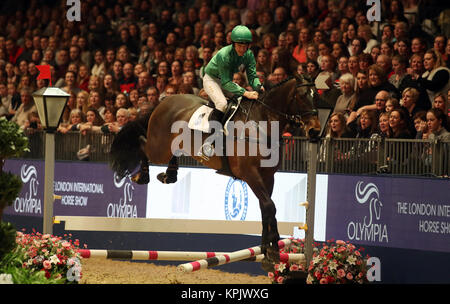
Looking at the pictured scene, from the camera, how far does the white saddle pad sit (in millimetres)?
8312

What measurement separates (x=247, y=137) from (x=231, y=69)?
2.42 ft

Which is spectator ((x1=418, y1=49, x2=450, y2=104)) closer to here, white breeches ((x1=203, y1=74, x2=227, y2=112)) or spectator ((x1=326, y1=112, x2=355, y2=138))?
spectator ((x1=326, y1=112, x2=355, y2=138))

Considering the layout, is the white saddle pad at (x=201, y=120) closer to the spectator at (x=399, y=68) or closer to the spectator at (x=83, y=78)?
the spectator at (x=399, y=68)

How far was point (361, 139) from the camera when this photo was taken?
9086 mm

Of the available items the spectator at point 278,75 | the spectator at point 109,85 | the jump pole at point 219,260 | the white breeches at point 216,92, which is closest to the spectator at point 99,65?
the spectator at point 109,85

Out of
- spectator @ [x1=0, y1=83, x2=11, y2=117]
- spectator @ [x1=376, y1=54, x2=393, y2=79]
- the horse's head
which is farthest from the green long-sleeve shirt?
spectator @ [x1=0, y1=83, x2=11, y2=117]

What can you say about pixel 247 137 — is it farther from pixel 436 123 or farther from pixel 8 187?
pixel 8 187

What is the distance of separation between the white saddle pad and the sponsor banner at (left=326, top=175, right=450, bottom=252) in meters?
2.06

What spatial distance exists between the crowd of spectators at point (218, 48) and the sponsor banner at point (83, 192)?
68 centimetres

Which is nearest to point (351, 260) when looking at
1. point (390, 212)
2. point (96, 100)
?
point (390, 212)

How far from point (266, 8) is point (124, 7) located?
4453 millimetres

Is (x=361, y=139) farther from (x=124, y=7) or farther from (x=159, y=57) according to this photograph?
(x=124, y=7)

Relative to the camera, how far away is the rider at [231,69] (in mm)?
7918

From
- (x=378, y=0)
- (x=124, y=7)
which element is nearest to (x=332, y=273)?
(x=378, y=0)
